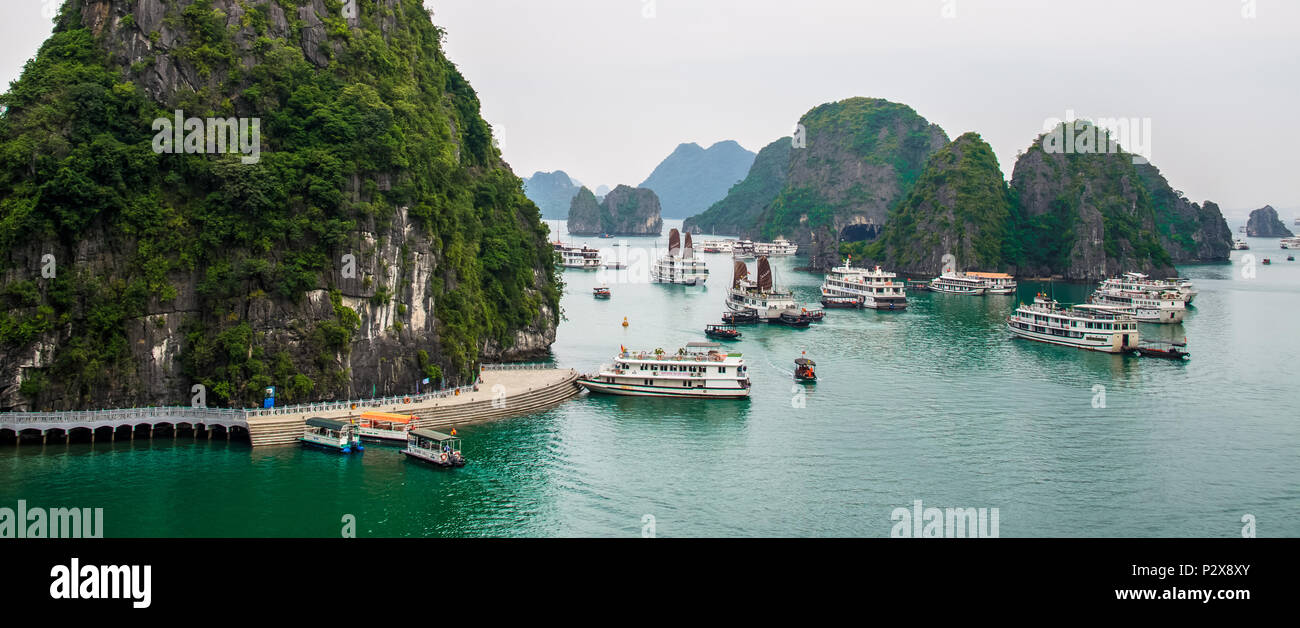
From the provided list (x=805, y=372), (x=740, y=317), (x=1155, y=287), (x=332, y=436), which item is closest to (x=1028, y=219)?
(x=1155, y=287)

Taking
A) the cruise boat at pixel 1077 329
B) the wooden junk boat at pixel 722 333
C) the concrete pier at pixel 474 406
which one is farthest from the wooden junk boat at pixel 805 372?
the cruise boat at pixel 1077 329

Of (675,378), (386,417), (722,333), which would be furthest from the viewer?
(722,333)

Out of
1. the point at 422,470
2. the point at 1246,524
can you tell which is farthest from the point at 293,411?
the point at 1246,524

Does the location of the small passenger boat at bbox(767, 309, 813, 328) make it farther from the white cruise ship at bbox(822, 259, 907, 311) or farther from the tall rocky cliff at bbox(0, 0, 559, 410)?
the tall rocky cliff at bbox(0, 0, 559, 410)

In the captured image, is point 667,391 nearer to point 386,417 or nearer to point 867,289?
point 386,417

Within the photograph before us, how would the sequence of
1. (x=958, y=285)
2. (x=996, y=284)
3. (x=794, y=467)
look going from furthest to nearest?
1. (x=958, y=285)
2. (x=996, y=284)
3. (x=794, y=467)

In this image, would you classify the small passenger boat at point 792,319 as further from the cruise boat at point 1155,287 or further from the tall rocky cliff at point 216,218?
the tall rocky cliff at point 216,218

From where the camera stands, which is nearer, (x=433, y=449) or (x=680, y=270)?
(x=433, y=449)
